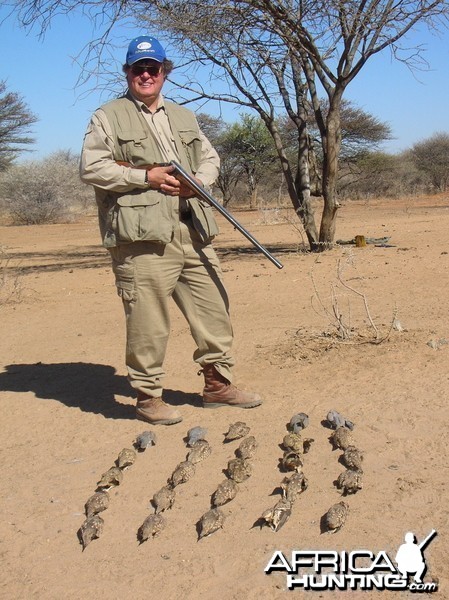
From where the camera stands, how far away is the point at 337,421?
420 cm

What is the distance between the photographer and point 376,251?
36.3ft

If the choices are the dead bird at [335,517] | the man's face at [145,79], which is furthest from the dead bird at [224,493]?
the man's face at [145,79]

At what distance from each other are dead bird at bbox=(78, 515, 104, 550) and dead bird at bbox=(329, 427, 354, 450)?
47.9 inches

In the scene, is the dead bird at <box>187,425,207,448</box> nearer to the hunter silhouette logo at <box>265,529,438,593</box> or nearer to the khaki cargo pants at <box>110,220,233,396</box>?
the khaki cargo pants at <box>110,220,233,396</box>

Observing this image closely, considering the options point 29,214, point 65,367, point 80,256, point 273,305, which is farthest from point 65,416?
point 29,214

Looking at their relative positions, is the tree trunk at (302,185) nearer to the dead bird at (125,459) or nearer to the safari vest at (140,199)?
the safari vest at (140,199)

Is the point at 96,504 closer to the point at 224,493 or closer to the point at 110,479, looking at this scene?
the point at 110,479

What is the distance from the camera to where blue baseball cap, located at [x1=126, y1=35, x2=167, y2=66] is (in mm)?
4250

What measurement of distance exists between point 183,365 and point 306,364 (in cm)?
93

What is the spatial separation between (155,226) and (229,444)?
122 centimetres

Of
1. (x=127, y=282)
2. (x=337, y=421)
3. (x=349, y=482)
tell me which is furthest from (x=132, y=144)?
(x=349, y=482)

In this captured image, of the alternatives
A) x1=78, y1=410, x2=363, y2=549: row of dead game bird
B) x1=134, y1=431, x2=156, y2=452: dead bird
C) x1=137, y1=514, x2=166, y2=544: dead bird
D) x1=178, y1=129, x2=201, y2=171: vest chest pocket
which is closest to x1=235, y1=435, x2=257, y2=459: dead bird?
x1=78, y1=410, x2=363, y2=549: row of dead game bird

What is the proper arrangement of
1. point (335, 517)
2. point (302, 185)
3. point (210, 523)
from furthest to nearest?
point (302, 185) < point (210, 523) < point (335, 517)

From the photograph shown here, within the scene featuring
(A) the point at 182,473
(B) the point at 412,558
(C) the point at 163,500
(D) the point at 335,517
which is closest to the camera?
(B) the point at 412,558
